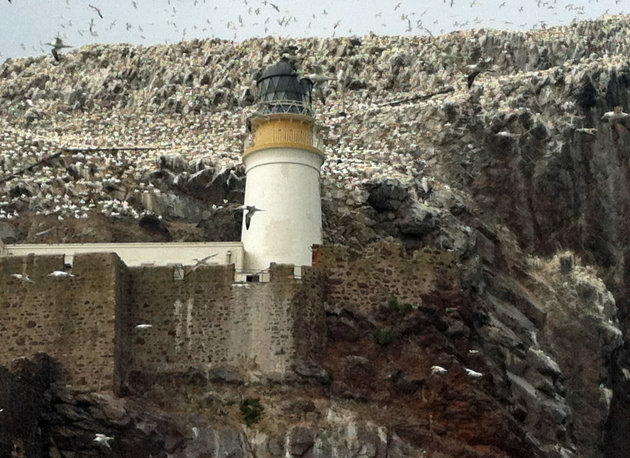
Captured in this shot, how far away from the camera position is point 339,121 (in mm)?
95188

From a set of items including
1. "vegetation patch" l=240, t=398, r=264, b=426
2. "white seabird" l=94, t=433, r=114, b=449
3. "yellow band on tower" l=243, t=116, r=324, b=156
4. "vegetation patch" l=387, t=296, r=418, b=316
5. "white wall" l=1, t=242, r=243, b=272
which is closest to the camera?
"white seabird" l=94, t=433, r=114, b=449

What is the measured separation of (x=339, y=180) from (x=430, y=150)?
8.72 metres

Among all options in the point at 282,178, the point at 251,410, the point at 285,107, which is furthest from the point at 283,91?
the point at 251,410

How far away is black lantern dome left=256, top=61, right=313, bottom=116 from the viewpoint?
209 feet

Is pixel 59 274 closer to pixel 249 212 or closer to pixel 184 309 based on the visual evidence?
pixel 184 309

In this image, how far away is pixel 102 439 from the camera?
171 feet

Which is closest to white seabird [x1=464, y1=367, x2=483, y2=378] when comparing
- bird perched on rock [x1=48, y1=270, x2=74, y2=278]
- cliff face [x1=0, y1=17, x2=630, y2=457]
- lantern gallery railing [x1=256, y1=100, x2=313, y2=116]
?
cliff face [x1=0, y1=17, x2=630, y2=457]

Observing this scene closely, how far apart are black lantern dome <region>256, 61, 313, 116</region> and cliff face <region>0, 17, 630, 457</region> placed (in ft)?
18.7

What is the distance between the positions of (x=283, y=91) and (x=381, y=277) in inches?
361

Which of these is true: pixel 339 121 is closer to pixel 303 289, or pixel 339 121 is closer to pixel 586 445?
pixel 586 445

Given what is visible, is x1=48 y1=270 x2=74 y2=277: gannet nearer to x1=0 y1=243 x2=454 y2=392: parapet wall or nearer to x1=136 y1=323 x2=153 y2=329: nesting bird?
x1=0 y1=243 x2=454 y2=392: parapet wall

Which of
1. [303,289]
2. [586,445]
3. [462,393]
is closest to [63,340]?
[303,289]

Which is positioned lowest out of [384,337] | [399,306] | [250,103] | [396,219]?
[384,337]

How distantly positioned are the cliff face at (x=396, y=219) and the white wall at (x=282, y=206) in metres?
2.29
